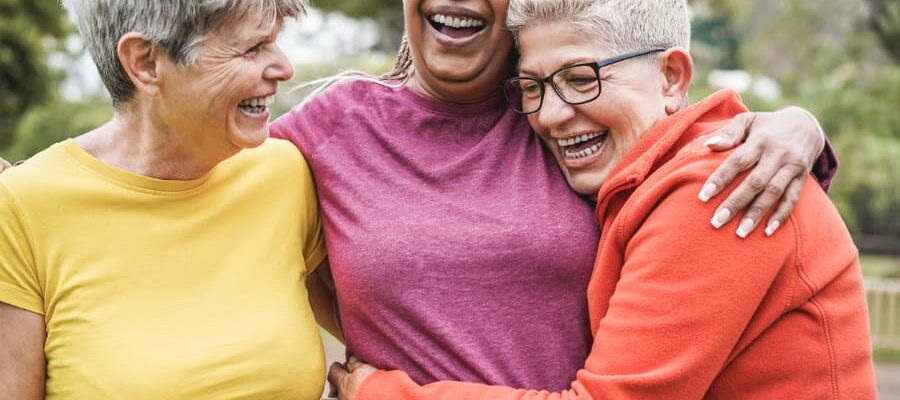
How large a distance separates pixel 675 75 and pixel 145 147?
1250 millimetres

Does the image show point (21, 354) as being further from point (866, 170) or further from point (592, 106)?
point (866, 170)

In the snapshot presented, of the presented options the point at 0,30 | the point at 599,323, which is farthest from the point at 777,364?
the point at 0,30

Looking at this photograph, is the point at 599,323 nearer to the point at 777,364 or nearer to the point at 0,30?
the point at 777,364

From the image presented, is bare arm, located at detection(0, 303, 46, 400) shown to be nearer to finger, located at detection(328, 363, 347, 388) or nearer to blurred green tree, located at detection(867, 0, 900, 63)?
finger, located at detection(328, 363, 347, 388)

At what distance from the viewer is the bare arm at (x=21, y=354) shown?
207cm

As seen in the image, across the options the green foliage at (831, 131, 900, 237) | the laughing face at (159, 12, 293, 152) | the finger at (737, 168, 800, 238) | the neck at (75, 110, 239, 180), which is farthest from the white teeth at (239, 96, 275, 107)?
the green foliage at (831, 131, 900, 237)

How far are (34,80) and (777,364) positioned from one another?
10719mm

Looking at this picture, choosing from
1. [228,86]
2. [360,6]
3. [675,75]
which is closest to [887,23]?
[360,6]

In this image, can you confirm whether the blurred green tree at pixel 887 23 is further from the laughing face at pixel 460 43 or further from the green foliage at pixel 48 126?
the laughing face at pixel 460 43

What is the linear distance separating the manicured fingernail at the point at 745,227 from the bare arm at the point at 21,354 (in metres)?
1.50

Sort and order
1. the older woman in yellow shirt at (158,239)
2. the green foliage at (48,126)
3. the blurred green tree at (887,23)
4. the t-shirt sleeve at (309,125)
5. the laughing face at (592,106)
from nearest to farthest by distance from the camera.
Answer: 1. the older woman in yellow shirt at (158,239)
2. the laughing face at (592,106)
3. the t-shirt sleeve at (309,125)
4. the green foliage at (48,126)
5. the blurred green tree at (887,23)

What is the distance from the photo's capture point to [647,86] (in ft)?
7.36

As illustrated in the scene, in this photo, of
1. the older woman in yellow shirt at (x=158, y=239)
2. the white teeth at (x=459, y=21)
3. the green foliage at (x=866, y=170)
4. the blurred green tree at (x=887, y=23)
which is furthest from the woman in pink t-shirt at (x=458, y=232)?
the blurred green tree at (x=887, y=23)

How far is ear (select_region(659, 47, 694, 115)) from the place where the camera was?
2.24 meters
